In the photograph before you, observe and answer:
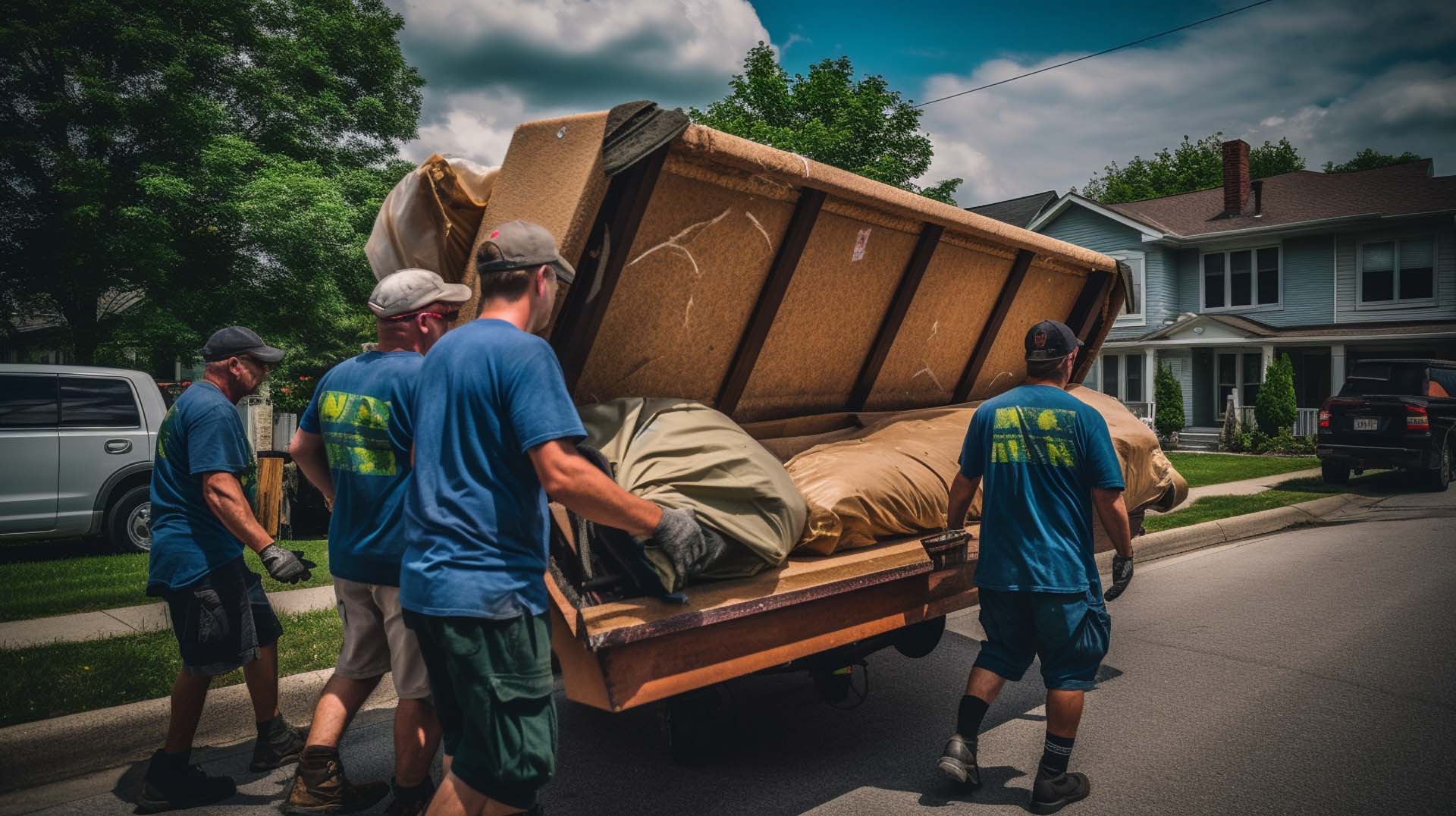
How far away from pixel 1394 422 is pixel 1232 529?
5.09 m

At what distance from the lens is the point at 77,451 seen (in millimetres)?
8508

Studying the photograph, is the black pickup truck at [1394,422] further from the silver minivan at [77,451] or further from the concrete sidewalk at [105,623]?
the silver minivan at [77,451]

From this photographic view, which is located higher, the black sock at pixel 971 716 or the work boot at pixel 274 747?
the black sock at pixel 971 716

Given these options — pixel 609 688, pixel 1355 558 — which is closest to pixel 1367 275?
pixel 1355 558

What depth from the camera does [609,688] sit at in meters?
2.59

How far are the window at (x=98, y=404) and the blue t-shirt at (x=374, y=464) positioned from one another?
7405 millimetres

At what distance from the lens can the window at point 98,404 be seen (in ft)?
28.2

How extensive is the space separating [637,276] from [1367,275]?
2470 centimetres

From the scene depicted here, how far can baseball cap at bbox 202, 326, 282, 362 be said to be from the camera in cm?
353

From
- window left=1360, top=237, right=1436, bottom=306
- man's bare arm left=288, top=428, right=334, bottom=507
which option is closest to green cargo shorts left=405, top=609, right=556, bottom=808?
man's bare arm left=288, top=428, right=334, bottom=507

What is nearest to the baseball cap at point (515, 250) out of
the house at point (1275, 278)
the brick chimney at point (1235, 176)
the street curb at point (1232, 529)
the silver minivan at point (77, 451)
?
the street curb at point (1232, 529)

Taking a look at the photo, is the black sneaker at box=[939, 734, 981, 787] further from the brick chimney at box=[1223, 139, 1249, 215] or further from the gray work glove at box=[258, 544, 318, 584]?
the brick chimney at box=[1223, 139, 1249, 215]

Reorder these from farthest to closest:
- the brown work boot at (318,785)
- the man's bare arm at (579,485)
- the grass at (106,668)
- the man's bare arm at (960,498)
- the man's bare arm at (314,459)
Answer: the grass at (106,668), the man's bare arm at (960,498), the man's bare arm at (314,459), the brown work boot at (318,785), the man's bare arm at (579,485)

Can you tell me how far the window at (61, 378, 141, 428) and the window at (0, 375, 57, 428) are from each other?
10 cm
